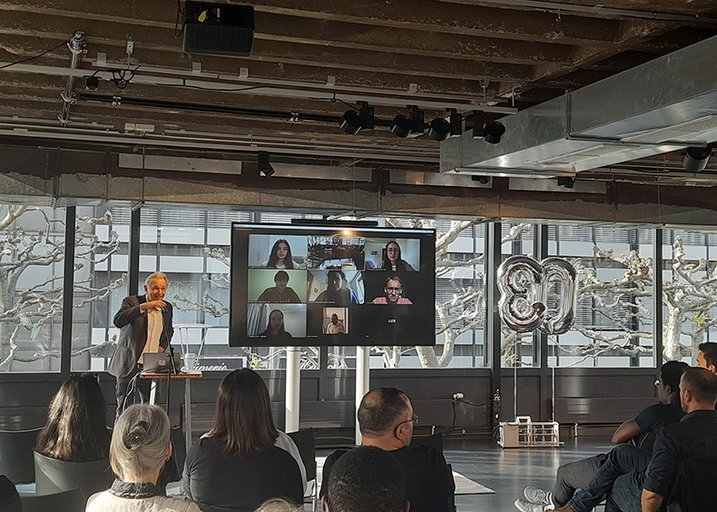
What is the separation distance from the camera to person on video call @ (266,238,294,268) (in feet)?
28.7

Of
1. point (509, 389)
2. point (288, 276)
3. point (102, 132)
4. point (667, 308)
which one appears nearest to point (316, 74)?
point (102, 132)

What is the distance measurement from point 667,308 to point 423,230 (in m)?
4.15

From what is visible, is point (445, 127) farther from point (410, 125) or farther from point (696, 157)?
point (696, 157)

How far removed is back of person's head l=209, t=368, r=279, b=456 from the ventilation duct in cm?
244

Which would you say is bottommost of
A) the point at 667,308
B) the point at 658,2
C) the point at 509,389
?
the point at 509,389

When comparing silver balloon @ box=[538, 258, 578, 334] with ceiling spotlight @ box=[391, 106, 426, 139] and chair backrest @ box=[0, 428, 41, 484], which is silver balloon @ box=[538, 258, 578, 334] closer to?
ceiling spotlight @ box=[391, 106, 426, 139]

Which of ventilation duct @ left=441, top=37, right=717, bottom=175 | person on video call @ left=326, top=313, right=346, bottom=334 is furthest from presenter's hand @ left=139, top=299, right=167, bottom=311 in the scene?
ventilation duct @ left=441, top=37, right=717, bottom=175

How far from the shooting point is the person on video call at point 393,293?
9.01 metres

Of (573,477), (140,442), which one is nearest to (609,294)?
(573,477)

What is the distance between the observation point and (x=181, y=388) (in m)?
9.77

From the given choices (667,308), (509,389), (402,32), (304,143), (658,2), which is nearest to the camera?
(658,2)

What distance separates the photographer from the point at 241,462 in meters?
3.85

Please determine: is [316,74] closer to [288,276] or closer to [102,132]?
[102,132]

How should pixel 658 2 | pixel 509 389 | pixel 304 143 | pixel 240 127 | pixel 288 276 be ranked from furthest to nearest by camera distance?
pixel 509 389 < pixel 288 276 < pixel 304 143 < pixel 240 127 < pixel 658 2
